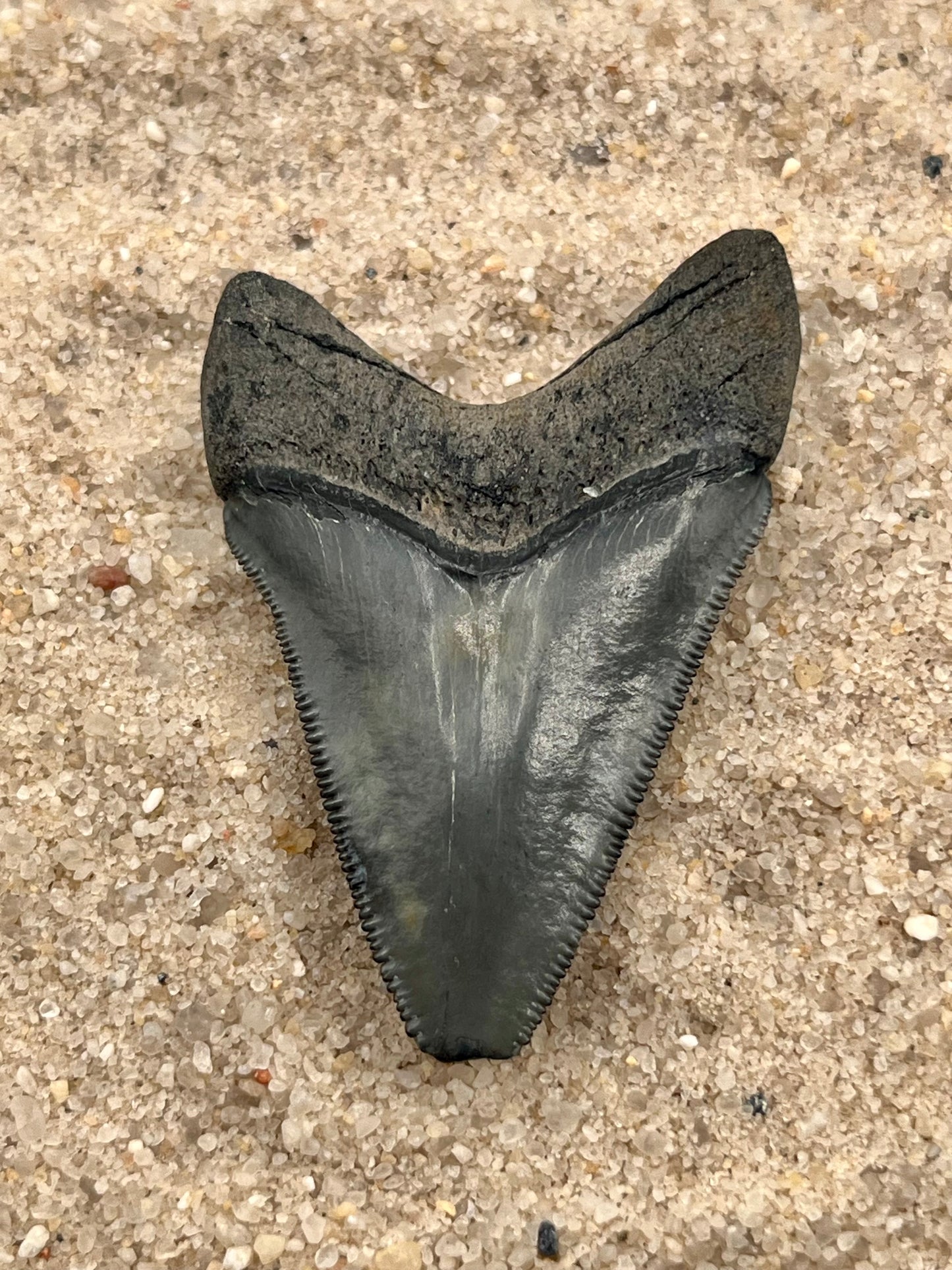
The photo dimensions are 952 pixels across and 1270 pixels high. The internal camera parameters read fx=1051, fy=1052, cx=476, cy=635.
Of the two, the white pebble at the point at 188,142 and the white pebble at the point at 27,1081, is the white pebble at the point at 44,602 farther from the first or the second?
the white pebble at the point at 188,142

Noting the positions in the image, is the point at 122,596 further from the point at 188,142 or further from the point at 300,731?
the point at 188,142

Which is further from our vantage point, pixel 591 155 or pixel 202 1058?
pixel 591 155

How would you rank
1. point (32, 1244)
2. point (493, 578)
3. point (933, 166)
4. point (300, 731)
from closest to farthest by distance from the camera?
point (493, 578) < point (32, 1244) < point (300, 731) < point (933, 166)

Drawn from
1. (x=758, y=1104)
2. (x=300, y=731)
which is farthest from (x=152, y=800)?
(x=758, y=1104)

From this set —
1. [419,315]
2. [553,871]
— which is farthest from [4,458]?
[553,871]

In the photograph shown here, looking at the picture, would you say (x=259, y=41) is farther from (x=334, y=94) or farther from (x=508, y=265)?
(x=508, y=265)

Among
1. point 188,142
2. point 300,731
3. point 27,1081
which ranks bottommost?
point 27,1081

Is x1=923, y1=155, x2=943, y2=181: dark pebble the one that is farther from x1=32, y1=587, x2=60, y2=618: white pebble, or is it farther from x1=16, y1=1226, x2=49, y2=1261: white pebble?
x1=16, y1=1226, x2=49, y2=1261: white pebble
